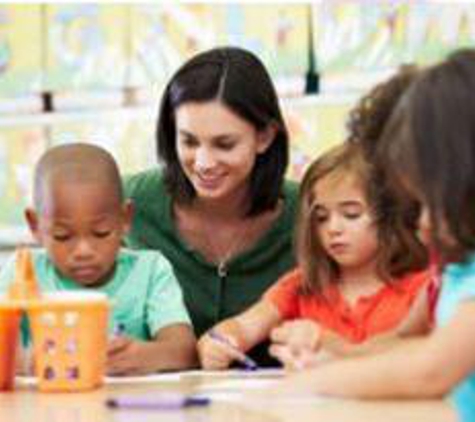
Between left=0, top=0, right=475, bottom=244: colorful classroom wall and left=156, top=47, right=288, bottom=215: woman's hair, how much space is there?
1.83 ft

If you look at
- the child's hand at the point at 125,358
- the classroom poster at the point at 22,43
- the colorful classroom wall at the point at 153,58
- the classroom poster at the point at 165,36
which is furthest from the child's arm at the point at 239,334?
the classroom poster at the point at 22,43

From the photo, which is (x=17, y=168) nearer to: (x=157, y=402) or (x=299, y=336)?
(x=299, y=336)

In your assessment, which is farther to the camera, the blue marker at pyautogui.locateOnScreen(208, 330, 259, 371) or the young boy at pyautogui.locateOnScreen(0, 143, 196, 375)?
the blue marker at pyautogui.locateOnScreen(208, 330, 259, 371)

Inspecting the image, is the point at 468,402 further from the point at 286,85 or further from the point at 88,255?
the point at 286,85

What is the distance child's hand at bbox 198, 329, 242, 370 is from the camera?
1752mm

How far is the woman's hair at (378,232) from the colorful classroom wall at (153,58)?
837mm

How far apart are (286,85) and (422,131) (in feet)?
5.37

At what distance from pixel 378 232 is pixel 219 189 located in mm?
340

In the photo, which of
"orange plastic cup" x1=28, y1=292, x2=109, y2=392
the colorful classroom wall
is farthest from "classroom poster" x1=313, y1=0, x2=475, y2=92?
"orange plastic cup" x1=28, y1=292, x2=109, y2=392

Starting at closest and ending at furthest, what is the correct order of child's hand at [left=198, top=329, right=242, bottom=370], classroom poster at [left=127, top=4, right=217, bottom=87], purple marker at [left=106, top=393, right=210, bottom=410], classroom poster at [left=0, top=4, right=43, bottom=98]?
purple marker at [left=106, top=393, right=210, bottom=410] → child's hand at [left=198, top=329, right=242, bottom=370] → classroom poster at [left=127, top=4, right=217, bottom=87] → classroom poster at [left=0, top=4, right=43, bottom=98]

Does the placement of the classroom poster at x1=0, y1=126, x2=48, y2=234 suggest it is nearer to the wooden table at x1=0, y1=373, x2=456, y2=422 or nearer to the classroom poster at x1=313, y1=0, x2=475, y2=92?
the classroom poster at x1=313, y1=0, x2=475, y2=92

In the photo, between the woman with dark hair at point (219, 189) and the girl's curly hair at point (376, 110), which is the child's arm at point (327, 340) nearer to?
the girl's curly hair at point (376, 110)

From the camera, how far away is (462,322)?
1.25 m

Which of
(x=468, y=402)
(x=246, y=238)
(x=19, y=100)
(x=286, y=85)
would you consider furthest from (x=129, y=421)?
(x=19, y=100)
